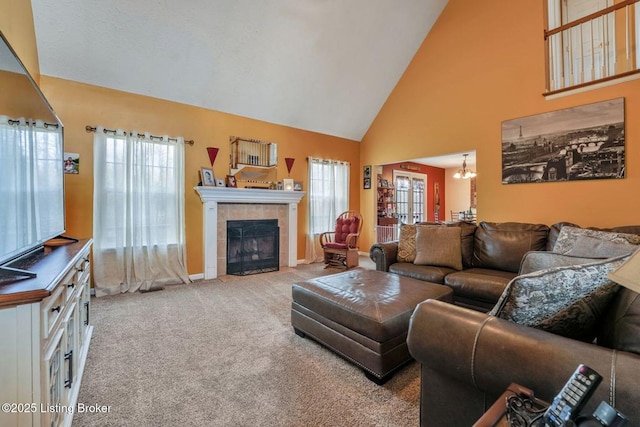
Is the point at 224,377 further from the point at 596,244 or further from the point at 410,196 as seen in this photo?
the point at 410,196

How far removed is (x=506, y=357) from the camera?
888mm

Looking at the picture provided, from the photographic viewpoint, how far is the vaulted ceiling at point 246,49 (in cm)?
A: 317

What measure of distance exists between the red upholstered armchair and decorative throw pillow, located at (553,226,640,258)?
286 centimetres

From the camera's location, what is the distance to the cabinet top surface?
99cm

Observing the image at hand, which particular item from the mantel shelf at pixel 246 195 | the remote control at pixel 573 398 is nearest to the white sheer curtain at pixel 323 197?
the mantel shelf at pixel 246 195

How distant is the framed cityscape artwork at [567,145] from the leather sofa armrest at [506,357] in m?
3.64

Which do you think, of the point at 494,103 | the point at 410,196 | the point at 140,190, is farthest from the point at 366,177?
the point at 140,190

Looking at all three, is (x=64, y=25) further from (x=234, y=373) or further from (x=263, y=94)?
(x=234, y=373)

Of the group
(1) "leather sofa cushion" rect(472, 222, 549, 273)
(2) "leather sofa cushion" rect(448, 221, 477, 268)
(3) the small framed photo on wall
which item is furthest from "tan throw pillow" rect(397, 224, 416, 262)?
→ (3) the small framed photo on wall

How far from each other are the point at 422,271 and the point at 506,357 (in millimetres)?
2140

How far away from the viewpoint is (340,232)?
530cm

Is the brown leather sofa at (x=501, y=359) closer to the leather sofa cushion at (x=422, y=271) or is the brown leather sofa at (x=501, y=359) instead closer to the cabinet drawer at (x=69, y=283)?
the cabinet drawer at (x=69, y=283)

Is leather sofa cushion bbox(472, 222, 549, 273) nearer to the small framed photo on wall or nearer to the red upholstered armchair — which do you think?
the red upholstered armchair

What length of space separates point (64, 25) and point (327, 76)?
340 cm
